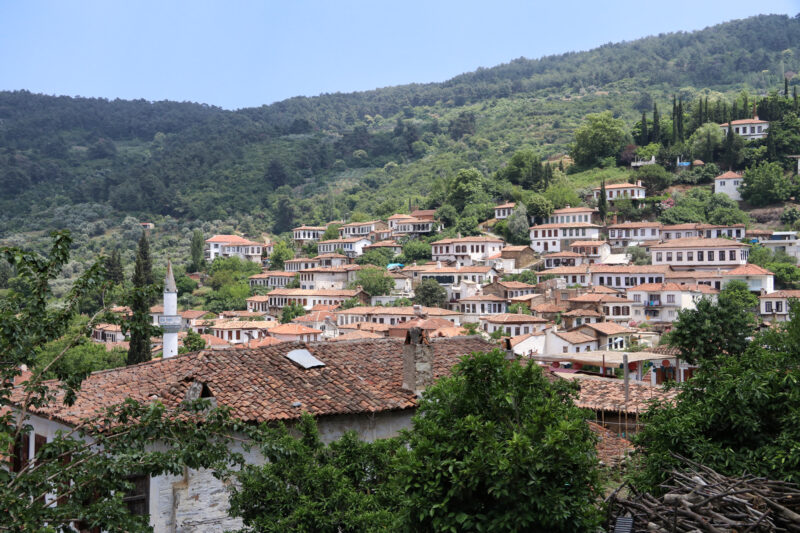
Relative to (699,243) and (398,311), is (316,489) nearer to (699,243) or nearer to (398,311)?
(398,311)

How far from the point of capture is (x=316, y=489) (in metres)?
8.45

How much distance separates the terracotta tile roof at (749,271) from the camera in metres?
56.7

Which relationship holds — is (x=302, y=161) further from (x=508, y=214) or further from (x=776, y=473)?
(x=776, y=473)

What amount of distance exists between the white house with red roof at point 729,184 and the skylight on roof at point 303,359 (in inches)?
2988

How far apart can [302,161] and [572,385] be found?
162944 millimetres

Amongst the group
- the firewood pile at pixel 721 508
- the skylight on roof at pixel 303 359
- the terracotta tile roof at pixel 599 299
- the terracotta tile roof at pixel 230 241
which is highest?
the terracotta tile roof at pixel 230 241

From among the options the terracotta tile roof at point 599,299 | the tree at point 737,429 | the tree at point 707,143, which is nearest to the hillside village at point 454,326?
the tree at point 737,429

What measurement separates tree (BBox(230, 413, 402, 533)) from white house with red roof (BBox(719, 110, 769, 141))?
3483 inches

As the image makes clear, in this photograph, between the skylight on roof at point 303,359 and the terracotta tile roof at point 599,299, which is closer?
the skylight on roof at point 303,359

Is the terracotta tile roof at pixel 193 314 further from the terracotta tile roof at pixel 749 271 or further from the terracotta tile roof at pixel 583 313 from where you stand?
the terracotta tile roof at pixel 749 271

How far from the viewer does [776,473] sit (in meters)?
6.63

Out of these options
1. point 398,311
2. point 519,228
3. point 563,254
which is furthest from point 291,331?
point 519,228

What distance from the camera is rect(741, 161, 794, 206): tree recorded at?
7638 cm

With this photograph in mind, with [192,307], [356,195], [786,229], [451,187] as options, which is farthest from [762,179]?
[356,195]
